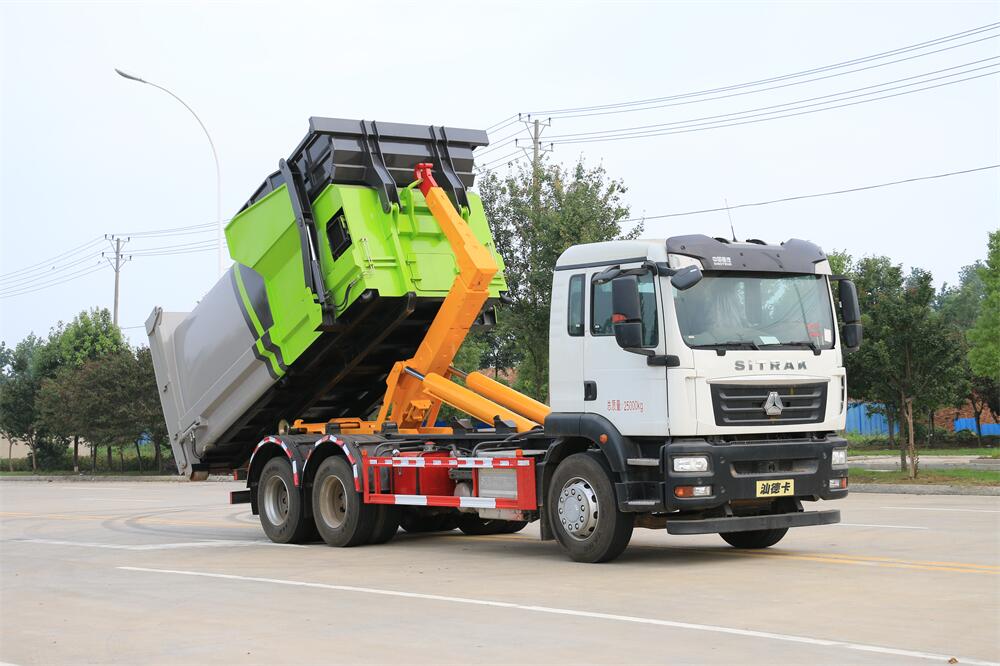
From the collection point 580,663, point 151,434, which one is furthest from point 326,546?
point 151,434

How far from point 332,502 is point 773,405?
583 centimetres

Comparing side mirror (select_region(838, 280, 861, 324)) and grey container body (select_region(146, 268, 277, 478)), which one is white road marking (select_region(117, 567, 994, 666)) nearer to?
grey container body (select_region(146, 268, 277, 478))

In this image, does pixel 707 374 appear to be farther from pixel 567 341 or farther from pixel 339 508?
pixel 339 508

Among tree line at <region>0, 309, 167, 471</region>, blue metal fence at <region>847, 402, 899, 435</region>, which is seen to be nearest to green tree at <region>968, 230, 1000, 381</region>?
blue metal fence at <region>847, 402, 899, 435</region>

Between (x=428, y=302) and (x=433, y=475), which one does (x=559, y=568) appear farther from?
(x=428, y=302)

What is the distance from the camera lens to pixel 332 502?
15266 mm

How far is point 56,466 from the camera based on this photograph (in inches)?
2377

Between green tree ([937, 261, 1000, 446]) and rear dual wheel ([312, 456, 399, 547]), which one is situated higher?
green tree ([937, 261, 1000, 446])

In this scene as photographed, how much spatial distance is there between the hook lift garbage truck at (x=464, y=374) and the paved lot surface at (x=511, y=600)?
63cm

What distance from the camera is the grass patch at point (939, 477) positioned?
24.8m

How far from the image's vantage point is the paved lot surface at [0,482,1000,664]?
7.67 m

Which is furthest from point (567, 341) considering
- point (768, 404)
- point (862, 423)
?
point (862, 423)

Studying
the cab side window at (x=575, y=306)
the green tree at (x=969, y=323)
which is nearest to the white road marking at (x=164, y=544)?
the cab side window at (x=575, y=306)

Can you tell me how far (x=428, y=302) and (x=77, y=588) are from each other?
5.47 meters
